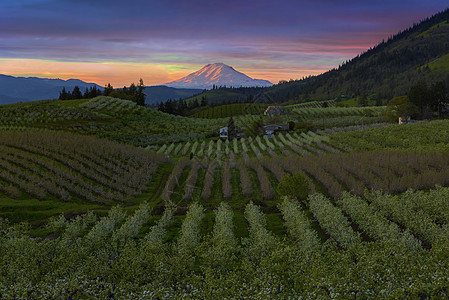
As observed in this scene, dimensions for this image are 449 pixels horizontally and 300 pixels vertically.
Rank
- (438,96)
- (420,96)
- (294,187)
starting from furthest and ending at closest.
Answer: (420,96), (438,96), (294,187)

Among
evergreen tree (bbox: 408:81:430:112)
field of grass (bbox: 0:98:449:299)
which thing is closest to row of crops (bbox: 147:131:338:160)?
field of grass (bbox: 0:98:449:299)

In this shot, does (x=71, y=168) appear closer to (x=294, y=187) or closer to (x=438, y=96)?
(x=294, y=187)

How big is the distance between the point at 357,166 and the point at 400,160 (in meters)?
9.93

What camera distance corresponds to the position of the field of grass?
17.1 meters

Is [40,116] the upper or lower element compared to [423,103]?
lower

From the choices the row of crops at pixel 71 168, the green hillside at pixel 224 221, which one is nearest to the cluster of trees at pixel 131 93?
the green hillside at pixel 224 221

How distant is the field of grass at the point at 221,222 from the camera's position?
1714 centimetres

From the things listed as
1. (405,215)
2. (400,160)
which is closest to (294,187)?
(405,215)

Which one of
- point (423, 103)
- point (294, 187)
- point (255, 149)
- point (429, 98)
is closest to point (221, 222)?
point (294, 187)

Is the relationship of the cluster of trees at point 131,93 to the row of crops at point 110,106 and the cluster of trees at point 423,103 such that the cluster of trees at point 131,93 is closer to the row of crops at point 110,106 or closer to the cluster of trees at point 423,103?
the row of crops at point 110,106

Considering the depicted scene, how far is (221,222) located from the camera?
28375 millimetres

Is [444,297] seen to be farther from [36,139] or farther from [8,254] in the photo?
[36,139]

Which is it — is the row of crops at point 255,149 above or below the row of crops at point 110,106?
below

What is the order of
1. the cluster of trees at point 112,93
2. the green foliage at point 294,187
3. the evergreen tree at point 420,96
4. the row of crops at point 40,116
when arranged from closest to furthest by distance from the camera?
the green foliage at point 294,187, the row of crops at point 40,116, the evergreen tree at point 420,96, the cluster of trees at point 112,93
